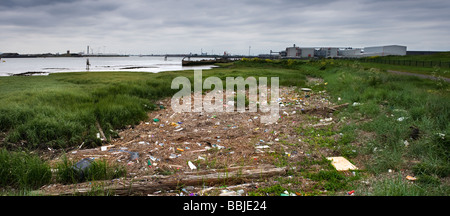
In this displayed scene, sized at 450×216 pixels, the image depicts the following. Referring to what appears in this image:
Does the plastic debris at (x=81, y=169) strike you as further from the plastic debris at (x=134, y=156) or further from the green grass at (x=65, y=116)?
the green grass at (x=65, y=116)

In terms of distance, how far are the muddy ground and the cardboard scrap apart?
34 centimetres

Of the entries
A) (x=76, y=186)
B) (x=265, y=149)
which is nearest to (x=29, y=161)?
(x=76, y=186)

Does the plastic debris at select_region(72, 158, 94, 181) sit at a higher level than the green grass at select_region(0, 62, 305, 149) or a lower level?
lower

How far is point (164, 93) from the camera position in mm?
11250

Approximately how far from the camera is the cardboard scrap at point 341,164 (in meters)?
4.34

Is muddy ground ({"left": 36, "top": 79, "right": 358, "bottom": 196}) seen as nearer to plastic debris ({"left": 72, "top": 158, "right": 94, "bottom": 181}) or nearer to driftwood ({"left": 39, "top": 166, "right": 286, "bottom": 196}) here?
driftwood ({"left": 39, "top": 166, "right": 286, "bottom": 196})

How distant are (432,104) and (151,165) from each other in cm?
636

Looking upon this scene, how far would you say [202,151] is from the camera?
5520 millimetres

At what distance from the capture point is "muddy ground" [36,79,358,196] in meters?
3.88

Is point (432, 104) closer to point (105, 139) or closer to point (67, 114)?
point (105, 139)

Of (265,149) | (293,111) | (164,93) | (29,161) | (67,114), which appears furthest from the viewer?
(164,93)

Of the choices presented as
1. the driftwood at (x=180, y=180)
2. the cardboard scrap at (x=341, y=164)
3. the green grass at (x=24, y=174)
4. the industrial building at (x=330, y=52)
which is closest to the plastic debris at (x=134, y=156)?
the driftwood at (x=180, y=180)

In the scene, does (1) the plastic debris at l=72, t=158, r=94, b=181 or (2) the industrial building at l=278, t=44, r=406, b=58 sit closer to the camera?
(1) the plastic debris at l=72, t=158, r=94, b=181

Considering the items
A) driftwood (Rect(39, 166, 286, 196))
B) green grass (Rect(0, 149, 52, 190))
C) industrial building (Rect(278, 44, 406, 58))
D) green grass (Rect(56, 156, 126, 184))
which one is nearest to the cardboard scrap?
driftwood (Rect(39, 166, 286, 196))
